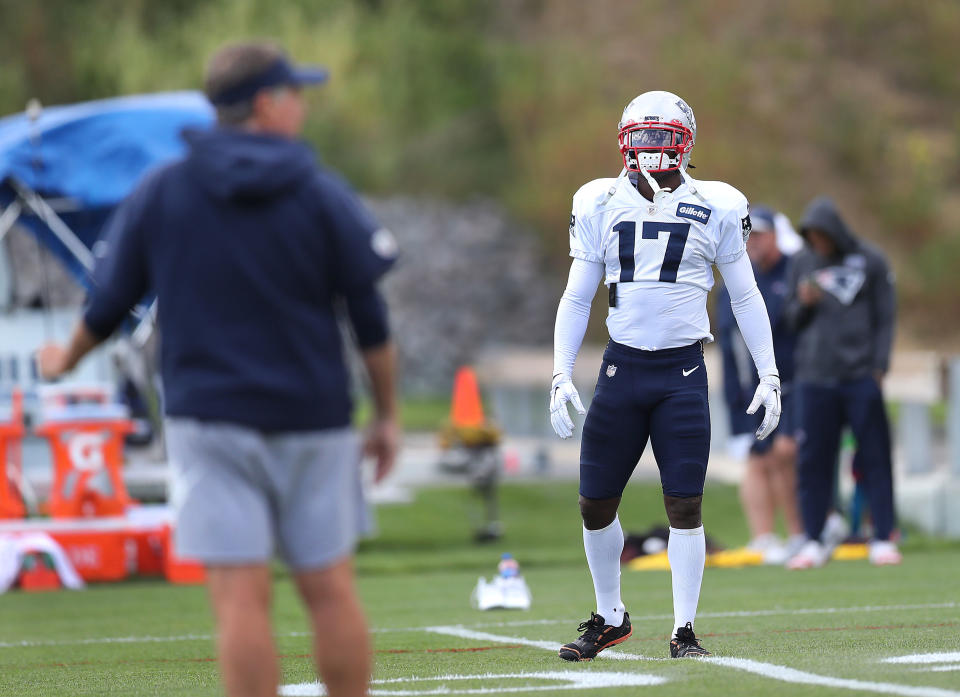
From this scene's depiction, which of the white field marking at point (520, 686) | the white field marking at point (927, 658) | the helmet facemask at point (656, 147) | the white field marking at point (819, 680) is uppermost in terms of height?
the helmet facemask at point (656, 147)

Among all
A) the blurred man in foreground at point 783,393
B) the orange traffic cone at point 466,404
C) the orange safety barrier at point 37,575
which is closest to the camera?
the orange safety barrier at point 37,575

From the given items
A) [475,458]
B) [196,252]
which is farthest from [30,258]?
[196,252]

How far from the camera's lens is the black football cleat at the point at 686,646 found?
6473 mm

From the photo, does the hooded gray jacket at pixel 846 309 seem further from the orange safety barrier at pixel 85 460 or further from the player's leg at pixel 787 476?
the orange safety barrier at pixel 85 460

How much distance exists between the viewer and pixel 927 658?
20.1 ft

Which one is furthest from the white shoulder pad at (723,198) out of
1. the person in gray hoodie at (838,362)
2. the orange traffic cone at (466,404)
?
the orange traffic cone at (466,404)

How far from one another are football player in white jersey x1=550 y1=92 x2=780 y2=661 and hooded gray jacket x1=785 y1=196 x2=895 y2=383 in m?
5.04

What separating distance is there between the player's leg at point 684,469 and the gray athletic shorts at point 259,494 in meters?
2.50

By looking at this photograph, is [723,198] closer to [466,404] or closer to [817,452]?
[817,452]

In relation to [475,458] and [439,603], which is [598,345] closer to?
[475,458]

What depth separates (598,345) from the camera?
36500 mm

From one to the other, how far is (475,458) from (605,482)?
871cm

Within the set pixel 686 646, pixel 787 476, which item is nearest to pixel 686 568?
pixel 686 646

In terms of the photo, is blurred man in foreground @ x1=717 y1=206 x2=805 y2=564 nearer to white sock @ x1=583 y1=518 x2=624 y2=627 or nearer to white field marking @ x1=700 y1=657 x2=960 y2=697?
white sock @ x1=583 y1=518 x2=624 y2=627
